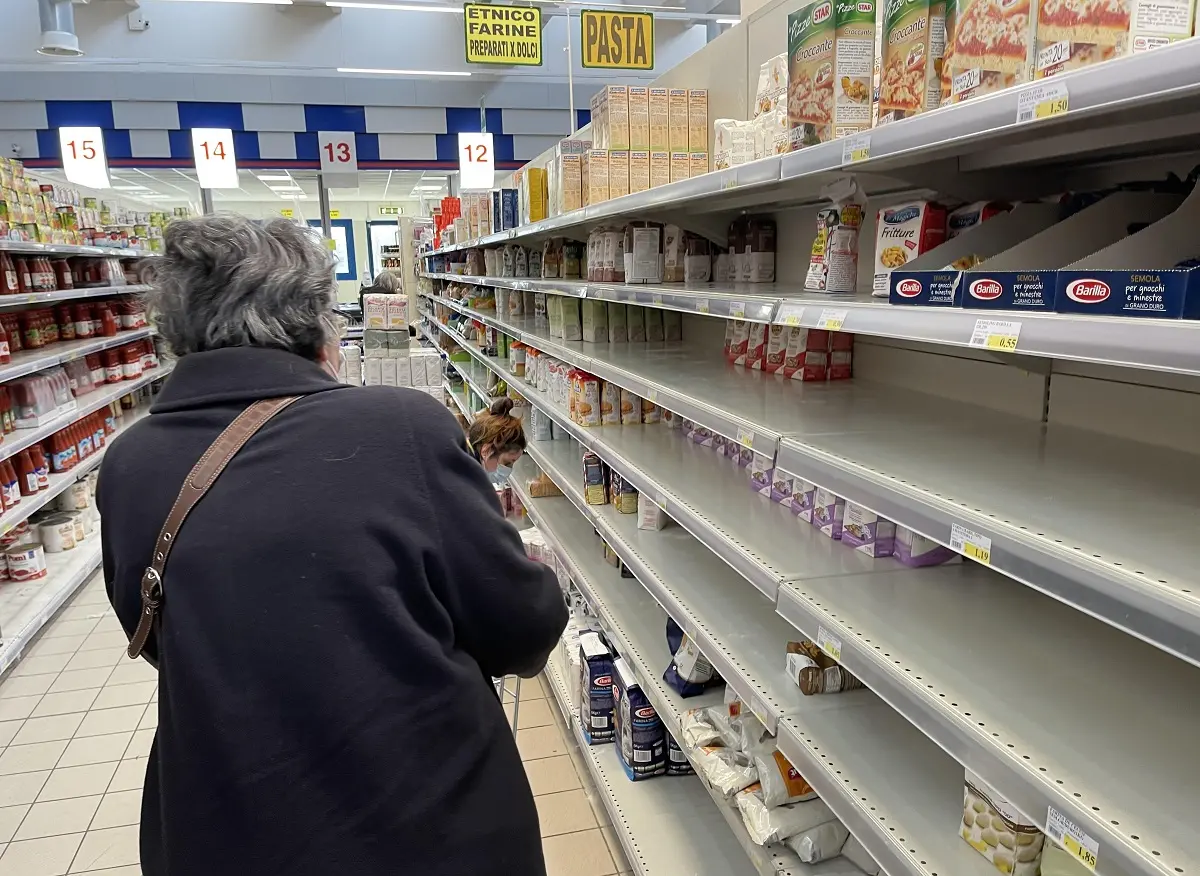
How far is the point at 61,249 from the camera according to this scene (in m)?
4.99

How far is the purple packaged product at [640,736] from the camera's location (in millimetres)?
2502

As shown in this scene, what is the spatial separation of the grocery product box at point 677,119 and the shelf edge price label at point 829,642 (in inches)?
76.6

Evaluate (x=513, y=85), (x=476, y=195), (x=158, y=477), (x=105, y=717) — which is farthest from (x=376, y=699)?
(x=513, y=85)

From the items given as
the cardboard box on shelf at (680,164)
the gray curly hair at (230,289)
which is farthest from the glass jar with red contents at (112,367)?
the gray curly hair at (230,289)

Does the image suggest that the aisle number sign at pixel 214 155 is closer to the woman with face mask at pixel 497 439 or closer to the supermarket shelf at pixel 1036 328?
the woman with face mask at pixel 497 439

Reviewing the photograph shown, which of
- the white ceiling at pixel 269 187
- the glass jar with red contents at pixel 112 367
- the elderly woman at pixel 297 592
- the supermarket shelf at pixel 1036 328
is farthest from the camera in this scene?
the white ceiling at pixel 269 187

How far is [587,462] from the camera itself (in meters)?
3.12

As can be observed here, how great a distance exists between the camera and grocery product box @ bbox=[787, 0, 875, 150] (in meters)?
1.45

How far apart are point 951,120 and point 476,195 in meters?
5.34

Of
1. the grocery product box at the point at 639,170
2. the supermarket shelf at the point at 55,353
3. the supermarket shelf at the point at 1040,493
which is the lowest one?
the supermarket shelf at the point at 55,353

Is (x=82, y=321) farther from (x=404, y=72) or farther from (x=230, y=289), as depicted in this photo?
(x=230, y=289)

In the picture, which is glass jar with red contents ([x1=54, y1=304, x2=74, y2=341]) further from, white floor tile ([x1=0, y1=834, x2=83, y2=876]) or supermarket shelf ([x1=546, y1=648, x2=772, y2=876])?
supermarket shelf ([x1=546, y1=648, x2=772, y2=876])

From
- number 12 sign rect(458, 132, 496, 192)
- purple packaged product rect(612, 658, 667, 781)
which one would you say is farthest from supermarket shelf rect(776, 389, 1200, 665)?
number 12 sign rect(458, 132, 496, 192)

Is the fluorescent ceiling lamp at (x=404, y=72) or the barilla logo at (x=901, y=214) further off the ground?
the fluorescent ceiling lamp at (x=404, y=72)
